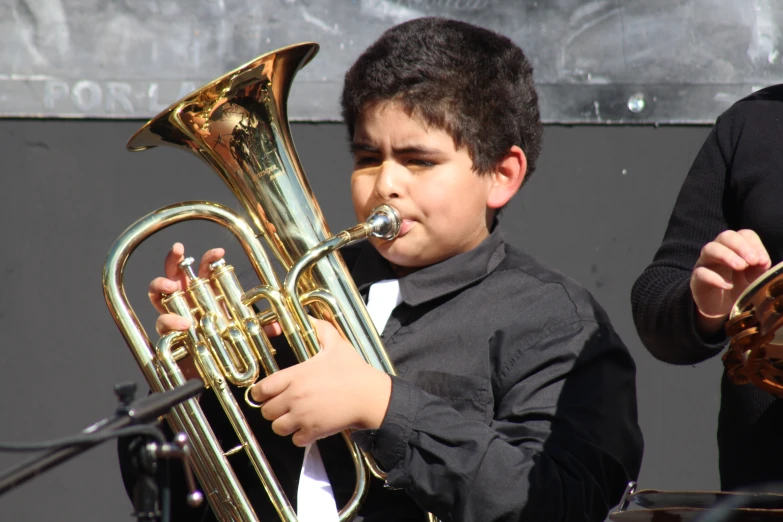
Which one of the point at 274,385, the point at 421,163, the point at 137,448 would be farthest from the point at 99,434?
the point at 421,163

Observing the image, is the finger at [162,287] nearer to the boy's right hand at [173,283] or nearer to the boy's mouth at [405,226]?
the boy's right hand at [173,283]

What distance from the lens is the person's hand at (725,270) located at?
1065 millimetres

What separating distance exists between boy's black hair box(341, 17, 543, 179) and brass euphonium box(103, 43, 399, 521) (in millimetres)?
127

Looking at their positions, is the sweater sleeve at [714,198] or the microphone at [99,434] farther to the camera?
the sweater sleeve at [714,198]

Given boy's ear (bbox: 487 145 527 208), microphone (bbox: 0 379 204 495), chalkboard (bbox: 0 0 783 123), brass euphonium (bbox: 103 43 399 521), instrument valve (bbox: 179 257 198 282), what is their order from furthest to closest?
chalkboard (bbox: 0 0 783 123), boy's ear (bbox: 487 145 527 208), instrument valve (bbox: 179 257 198 282), brass euphonium (bbox: 103 43 399 521), microphone (bbox: 0 379 204 495)

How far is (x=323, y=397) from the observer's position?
1.29 meters

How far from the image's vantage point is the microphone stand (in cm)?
87

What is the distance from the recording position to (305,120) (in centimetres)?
238

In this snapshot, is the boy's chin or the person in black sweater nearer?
the person in black sweater

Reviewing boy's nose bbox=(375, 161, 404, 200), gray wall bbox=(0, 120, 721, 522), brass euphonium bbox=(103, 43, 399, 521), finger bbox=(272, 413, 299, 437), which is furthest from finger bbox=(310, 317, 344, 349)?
gray wall bbox=(0, 120, 721, 522)

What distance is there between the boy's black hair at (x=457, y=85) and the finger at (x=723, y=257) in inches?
19.8

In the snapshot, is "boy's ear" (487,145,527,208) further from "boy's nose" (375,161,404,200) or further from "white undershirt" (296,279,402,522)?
"white undershirt" (296,279,402,522)

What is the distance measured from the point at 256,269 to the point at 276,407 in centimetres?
24

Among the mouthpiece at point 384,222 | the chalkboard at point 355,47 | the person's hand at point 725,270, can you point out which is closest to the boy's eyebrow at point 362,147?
the mouthpiece at point 384,222
